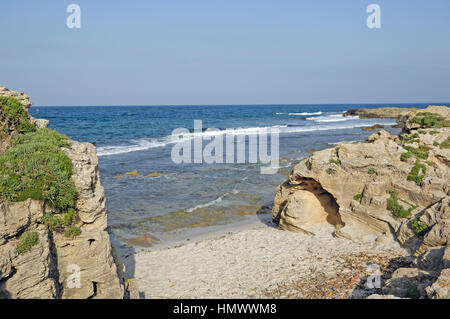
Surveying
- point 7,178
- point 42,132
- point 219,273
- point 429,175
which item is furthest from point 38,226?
point 429,175

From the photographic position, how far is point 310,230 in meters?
13.3

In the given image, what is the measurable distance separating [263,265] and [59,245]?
632cm

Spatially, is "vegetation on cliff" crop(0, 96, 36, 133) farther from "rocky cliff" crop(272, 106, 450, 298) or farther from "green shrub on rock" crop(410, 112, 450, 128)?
"green shrub on rock" crop(410, 112, 450, 128)

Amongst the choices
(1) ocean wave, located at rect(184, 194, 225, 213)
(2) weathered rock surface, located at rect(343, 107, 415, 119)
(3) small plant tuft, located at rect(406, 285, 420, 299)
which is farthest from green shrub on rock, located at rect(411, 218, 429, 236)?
(2) weathered rock surface, located at rect(343, 107, 415, 119)

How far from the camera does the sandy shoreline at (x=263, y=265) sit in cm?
959

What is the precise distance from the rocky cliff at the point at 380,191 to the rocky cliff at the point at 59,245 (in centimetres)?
767

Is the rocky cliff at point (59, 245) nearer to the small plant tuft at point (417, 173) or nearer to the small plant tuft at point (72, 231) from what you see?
the small plant tuft at point (72, 231)

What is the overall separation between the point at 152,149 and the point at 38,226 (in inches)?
1265

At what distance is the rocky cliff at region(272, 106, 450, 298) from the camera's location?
427 inches

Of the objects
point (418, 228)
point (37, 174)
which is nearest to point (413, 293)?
point (418, 228)

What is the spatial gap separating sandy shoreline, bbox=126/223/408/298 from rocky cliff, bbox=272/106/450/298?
1.70 feet

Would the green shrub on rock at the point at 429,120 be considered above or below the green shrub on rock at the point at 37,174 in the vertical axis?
above

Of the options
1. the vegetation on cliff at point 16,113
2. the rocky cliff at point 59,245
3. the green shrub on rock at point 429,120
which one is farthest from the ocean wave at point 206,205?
the vegetation on cliff at point 16,113

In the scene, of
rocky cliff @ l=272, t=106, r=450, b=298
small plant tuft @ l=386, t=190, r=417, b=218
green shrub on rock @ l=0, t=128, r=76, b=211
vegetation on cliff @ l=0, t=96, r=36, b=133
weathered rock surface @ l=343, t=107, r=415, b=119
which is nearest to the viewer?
green shrub on rock @ l=0, t=128, r=76, b=211
